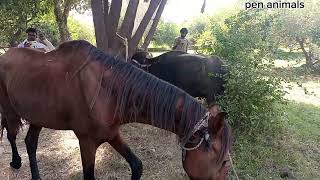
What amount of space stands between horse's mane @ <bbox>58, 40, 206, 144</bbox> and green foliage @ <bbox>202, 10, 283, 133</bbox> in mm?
2108

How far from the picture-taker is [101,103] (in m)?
3.26

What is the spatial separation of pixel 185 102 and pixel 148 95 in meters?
0.36

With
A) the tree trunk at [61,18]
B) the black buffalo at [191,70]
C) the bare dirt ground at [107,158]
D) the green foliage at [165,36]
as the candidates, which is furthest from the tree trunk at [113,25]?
the green foliage at [165,36]

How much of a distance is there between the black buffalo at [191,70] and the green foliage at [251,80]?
0.23 m

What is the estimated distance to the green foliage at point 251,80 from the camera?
4.92 meters

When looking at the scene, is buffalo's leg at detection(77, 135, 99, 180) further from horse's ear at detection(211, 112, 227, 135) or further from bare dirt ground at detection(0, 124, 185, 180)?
horse's ear at detection(211, 112, 227, 135)

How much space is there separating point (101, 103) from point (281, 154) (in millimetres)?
2800

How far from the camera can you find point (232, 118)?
502cm

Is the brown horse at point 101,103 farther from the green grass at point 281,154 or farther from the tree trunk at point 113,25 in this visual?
the tree trunk at point 113,25

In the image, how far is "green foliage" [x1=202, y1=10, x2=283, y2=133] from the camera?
4.92m

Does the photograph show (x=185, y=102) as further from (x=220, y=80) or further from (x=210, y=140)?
(x=220, y=80)

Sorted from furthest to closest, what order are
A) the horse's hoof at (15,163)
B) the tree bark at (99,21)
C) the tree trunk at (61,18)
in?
the tree trunk at (61,18) → the tree bark at (99,21) → the horse's hoof at (15,163)

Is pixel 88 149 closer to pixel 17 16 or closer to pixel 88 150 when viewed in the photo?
pixel 88 150

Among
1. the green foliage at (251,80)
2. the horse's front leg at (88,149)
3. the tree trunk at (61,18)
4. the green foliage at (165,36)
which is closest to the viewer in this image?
the horse's front leg at (88,149)
